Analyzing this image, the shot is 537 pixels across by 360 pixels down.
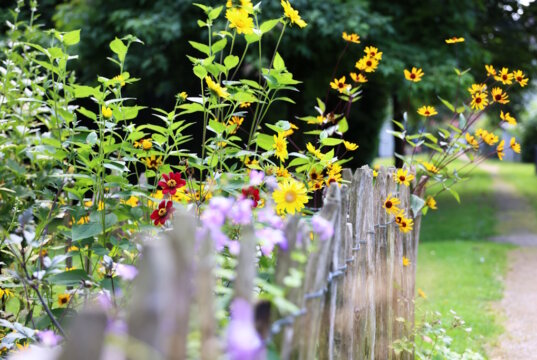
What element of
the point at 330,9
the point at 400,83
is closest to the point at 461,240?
the point at 400,83

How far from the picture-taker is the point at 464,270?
7.38 metres

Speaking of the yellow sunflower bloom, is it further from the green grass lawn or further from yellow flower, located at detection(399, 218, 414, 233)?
the green grass lawn

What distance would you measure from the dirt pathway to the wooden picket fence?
196 cm

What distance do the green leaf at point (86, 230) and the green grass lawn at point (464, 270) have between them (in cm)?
194

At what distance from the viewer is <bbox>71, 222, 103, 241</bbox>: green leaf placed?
7.54 feet

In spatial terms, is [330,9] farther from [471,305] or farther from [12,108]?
[12,108]

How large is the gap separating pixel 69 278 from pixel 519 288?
5.54m

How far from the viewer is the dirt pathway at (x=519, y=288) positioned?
4719 mm

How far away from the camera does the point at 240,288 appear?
1.11m

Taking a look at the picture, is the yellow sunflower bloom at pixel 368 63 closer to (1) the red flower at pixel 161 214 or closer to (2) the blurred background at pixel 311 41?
(1) the red flower at pixel 161 214

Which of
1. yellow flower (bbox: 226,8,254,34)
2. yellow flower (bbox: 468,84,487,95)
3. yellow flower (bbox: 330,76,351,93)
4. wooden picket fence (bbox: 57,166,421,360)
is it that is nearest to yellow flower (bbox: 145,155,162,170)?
Answer: yellow flower (bbox: 226,8,254,34)

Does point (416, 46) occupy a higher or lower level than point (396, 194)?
higher

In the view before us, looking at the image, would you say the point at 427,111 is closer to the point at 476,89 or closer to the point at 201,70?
the point at 476,89

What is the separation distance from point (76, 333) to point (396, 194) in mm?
2646
